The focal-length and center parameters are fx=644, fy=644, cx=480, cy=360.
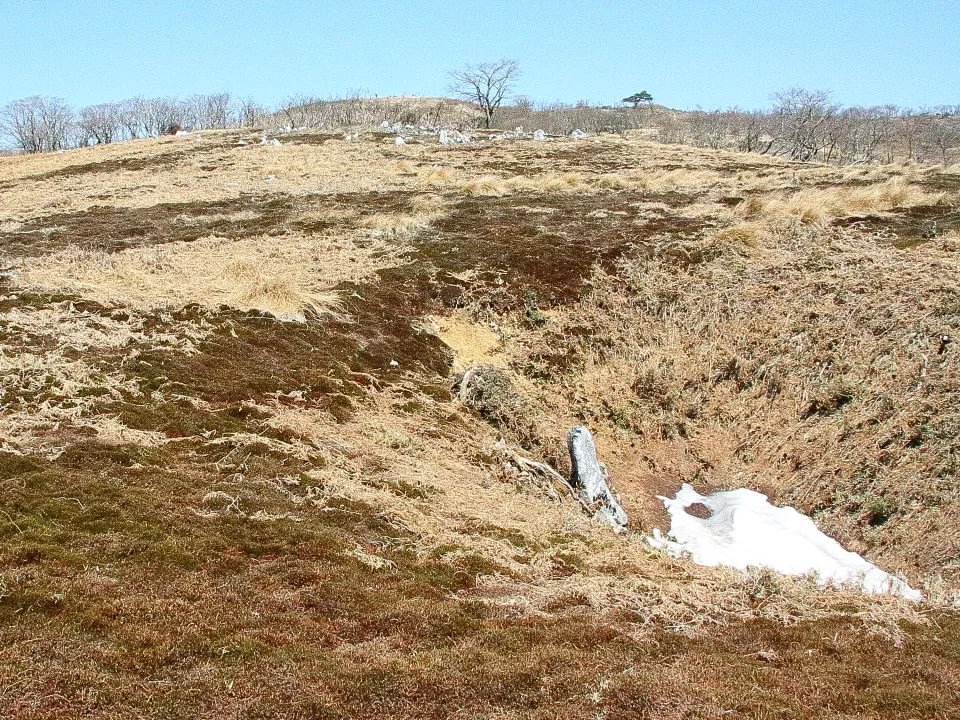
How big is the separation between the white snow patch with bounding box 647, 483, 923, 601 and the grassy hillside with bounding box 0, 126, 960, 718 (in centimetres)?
51

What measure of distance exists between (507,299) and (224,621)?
48.2 ft

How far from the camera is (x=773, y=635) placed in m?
6.99

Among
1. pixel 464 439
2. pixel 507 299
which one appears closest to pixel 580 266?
pixel 507 299

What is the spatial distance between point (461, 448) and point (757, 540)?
6.11 meters

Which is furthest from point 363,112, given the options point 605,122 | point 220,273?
point 220,273

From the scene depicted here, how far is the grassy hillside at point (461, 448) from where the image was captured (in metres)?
5.66

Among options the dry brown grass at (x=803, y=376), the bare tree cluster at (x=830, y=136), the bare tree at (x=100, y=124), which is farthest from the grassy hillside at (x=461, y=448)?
A: the bare tree at (x=100, y=124)

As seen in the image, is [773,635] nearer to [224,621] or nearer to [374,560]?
[374,560]

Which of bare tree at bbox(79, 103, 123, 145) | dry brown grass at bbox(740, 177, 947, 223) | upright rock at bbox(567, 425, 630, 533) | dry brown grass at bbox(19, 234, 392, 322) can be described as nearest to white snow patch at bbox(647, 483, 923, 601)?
upright rock at bbox(567, 425, 630, 533)

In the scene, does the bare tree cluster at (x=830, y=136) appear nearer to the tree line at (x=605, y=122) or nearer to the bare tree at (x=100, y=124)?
the tree line at (x=605, y=122)

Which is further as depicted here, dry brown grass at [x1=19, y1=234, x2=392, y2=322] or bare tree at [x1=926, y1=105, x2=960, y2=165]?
bare tree at [x1=926, y1=105, x2=960, y2=165]

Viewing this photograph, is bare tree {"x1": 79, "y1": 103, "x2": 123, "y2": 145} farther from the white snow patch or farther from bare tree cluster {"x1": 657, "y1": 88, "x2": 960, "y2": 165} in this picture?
the white snow patch

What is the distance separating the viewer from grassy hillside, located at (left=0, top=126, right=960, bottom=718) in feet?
18.6

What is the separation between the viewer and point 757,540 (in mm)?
12680
